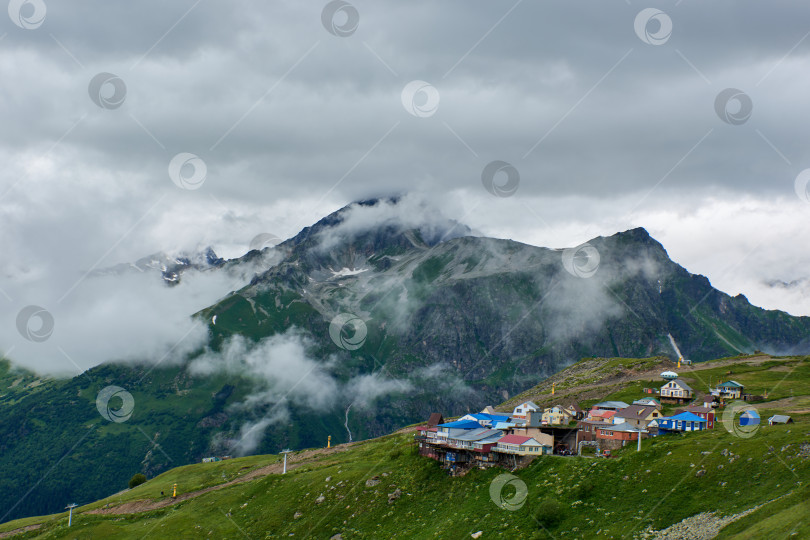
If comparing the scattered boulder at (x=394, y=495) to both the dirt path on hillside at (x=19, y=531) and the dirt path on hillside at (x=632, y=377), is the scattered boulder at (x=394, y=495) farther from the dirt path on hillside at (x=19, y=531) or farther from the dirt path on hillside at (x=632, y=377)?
the dirt path on hillside at (x=19, y=531)

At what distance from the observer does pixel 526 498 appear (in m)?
84.8

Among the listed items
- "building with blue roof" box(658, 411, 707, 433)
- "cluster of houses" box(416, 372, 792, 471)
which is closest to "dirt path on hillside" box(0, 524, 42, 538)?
"cluster of houses" box(416, 372, 792, 471)

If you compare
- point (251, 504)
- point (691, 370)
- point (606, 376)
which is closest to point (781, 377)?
point (691, 370)

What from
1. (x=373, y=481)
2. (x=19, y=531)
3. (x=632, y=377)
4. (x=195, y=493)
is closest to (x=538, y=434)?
(x=373, y=481)

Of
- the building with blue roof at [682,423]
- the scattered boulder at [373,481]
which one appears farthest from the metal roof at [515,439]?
the building with blue roof at [682,423]

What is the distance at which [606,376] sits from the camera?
187875 mm

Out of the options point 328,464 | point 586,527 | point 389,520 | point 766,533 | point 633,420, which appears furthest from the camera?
point 328,464

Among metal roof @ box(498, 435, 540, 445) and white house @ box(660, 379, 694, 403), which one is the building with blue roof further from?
white house @ box(660, 379, 694, 403)

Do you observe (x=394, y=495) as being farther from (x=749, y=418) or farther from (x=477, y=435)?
(x=749, y=418)

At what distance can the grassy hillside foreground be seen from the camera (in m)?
69.4

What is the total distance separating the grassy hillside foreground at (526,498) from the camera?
69375 millimetres

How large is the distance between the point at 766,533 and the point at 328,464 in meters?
93.2

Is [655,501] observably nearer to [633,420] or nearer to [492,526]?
[492,526]

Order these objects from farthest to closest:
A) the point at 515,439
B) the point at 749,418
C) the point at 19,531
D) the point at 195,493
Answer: the point at 19,531 < the point at 195,493 < the point at 749,418 < the point at 515,439
